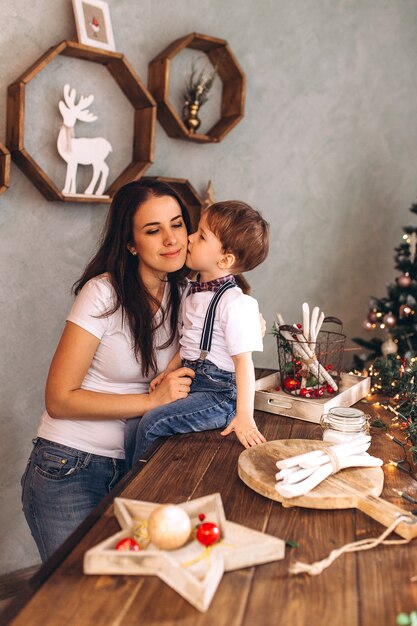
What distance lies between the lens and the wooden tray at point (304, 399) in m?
1.88

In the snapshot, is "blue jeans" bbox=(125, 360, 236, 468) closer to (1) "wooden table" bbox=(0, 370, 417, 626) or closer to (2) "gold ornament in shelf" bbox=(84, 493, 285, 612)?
(1) "wooden table" bbox=(0, 370, 417, 626)

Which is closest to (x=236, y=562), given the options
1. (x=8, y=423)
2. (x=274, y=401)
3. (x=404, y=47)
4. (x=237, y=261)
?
(x=274, y=401)

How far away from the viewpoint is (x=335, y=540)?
1.18 metres

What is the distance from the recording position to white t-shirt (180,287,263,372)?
1786mm

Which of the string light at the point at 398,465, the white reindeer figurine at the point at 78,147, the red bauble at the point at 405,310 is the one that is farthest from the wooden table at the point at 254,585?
the red bauble at the point at 405,310

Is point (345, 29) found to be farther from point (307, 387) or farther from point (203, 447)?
point (203, 447)

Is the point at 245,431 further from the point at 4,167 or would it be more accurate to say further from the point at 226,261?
the point at 4,167

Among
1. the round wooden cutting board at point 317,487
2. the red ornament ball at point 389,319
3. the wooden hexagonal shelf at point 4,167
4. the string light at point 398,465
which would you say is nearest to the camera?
the round wooden cutting board at point 317,487

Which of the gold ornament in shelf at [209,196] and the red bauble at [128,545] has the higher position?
the gold ornament in shelf at [209,196]

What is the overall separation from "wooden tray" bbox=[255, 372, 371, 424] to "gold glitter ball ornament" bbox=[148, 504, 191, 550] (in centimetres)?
85

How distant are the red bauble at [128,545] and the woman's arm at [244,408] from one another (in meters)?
0.56

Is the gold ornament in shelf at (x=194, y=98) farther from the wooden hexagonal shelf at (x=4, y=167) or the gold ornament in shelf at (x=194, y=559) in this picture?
the gold ornament in shelf at (x=194, y=559)

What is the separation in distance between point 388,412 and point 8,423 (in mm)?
1559

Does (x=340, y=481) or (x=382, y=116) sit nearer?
(x=340, y=481)
